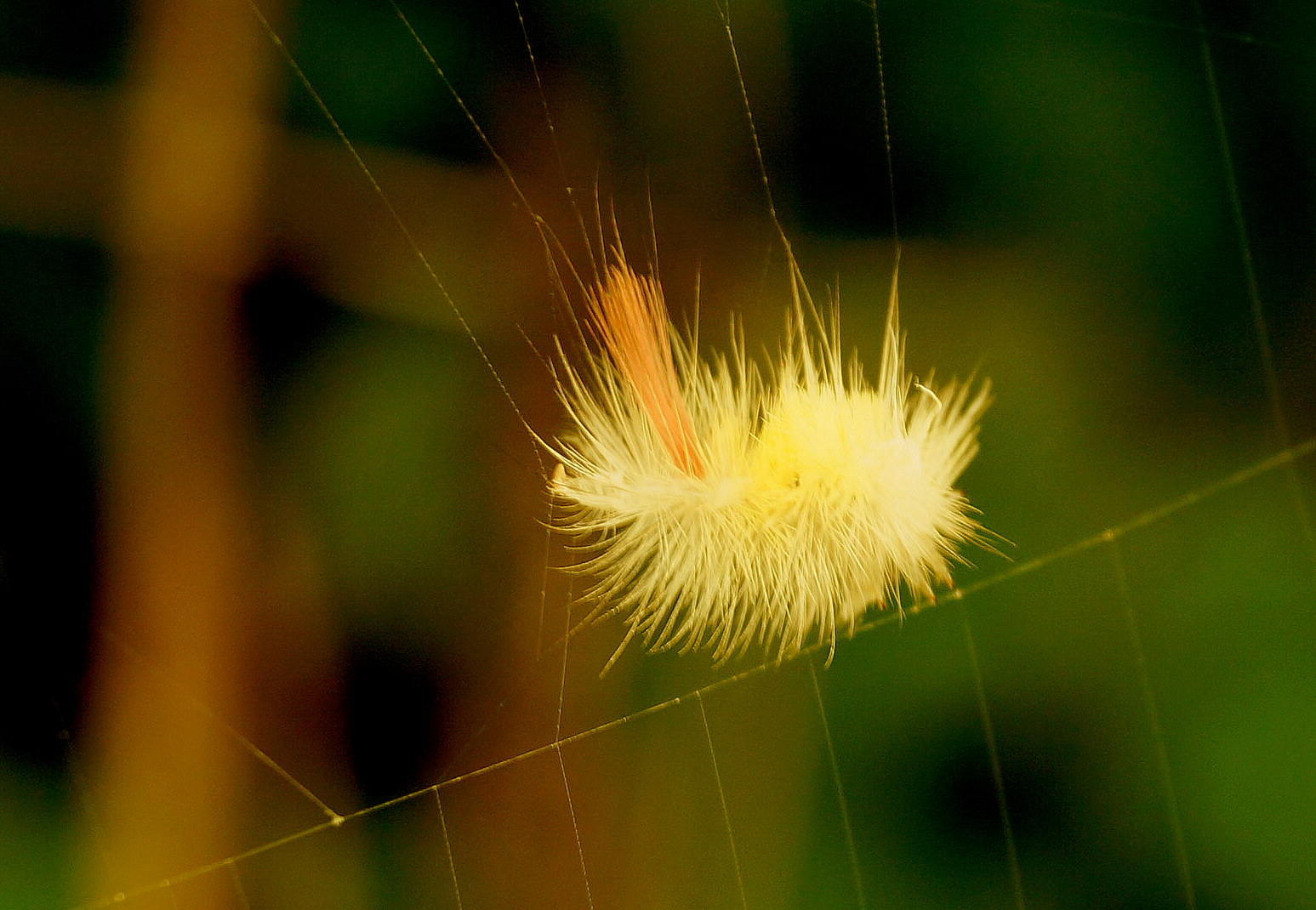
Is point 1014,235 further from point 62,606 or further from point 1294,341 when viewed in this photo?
point 62,606

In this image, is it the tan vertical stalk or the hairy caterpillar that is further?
the hairy caterpillar

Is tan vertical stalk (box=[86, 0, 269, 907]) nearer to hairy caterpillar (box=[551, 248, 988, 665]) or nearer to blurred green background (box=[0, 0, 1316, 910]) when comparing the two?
blurred green background (box=[0, 0, 1316, 910])

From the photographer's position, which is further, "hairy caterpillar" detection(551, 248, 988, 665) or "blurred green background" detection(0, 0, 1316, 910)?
"hairy caterpillar" detection(551, 248, 988, 665)

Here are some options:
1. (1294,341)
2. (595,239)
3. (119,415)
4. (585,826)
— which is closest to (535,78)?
(595,239)

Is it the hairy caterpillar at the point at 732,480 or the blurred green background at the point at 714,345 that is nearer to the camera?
the blurred green background at the point at 714,345

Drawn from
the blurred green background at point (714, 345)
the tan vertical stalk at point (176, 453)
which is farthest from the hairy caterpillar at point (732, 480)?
the tan vertical stalk at point (176, 453)

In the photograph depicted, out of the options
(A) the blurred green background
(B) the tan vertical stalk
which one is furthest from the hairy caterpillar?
(B) the tan vertical stalk

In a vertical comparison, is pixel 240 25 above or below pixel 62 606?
above

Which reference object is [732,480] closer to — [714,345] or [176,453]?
[714,345]

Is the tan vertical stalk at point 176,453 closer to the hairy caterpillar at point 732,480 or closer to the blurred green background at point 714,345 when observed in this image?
the blurred green background at point 714,345
